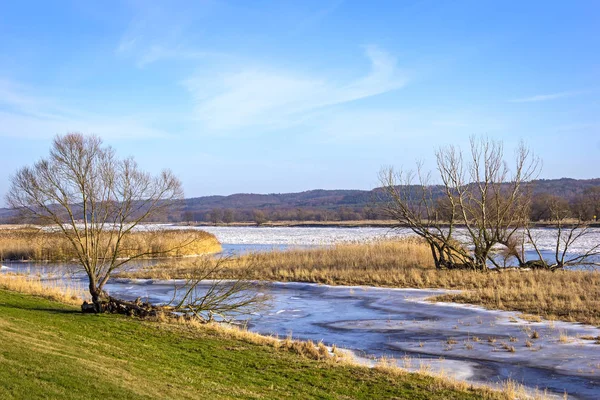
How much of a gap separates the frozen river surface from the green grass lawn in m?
1.99

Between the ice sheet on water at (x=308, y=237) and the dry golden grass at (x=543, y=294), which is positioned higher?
the ice sheet on water at (x=308, y=237)

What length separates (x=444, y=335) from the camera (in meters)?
14.8

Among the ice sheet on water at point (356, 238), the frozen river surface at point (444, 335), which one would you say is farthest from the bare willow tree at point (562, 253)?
the frozen river surface at point (444, 335)

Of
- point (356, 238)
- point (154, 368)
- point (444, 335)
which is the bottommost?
point (444, 335)

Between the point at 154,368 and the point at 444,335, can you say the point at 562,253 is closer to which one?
the point at 444,335

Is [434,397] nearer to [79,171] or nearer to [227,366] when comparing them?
[227,366]

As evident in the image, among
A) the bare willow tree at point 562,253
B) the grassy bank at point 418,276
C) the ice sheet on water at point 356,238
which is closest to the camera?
the grassy bank at point 418,276

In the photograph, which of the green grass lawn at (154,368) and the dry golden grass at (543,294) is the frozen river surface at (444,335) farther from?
the green grass lawn at (154,368)

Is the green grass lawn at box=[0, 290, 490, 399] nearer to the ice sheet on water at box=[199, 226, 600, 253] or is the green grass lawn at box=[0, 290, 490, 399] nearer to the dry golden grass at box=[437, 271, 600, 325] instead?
the dry golden grass at box=[437, 271, 600, 325]

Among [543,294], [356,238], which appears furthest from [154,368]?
[356,238]

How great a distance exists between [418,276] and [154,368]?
1826 cm

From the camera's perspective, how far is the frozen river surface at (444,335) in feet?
36.0

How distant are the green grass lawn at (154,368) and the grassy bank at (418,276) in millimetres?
5910

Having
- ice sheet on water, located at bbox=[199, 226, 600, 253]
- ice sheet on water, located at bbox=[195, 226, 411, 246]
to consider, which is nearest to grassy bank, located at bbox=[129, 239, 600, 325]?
ice sheet on water, located at bbox=[199, 226, 600, 253]
